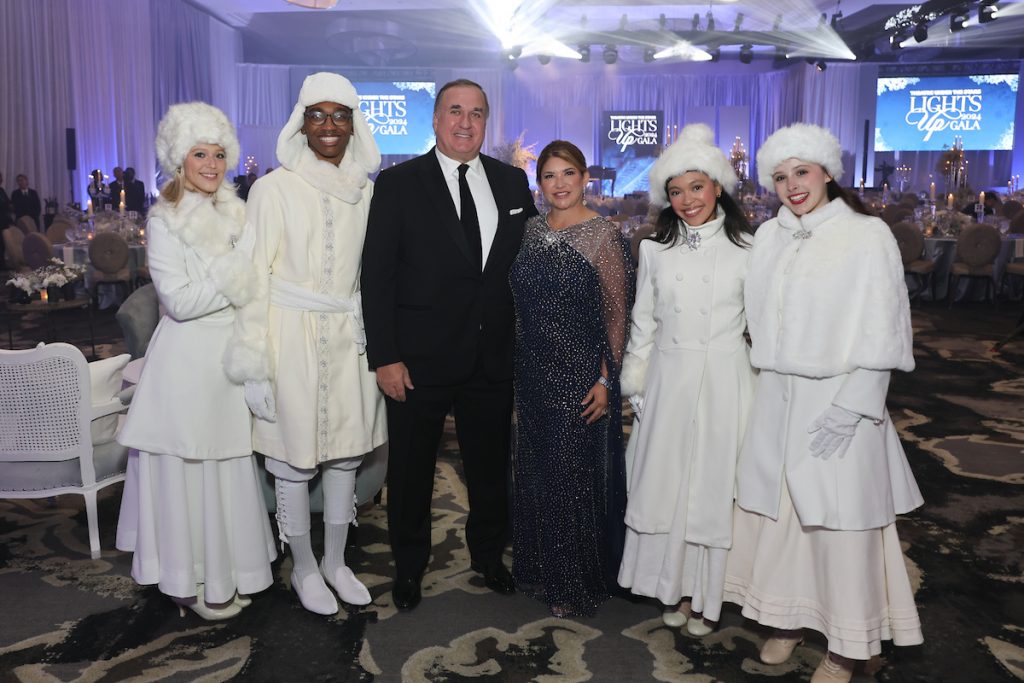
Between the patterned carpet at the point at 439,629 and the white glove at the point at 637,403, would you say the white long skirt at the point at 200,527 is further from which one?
the white glove at the point at 637,403

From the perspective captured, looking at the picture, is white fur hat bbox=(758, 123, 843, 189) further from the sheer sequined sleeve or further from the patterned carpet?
the patterned carpet

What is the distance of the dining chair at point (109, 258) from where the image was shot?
8.77m

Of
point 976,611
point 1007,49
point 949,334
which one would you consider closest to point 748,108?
point 1007,49

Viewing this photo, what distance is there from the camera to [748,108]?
21.8 metres

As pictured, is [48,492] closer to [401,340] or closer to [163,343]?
[163,343]

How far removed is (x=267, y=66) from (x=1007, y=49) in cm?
1685

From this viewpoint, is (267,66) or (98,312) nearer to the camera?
(98,312)

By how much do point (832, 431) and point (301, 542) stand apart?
1.85 metres

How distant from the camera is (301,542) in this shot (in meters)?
3.11

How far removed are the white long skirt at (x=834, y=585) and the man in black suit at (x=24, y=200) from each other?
13.2m

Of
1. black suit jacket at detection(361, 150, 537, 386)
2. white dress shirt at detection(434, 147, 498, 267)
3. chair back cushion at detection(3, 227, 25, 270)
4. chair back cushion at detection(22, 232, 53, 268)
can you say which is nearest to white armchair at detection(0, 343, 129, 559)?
black suit jacket at detection(361, 150, 537, 386)

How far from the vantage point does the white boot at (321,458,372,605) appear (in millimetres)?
3141

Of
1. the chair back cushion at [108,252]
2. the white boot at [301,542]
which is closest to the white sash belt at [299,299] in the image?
the white boot at [301,542]

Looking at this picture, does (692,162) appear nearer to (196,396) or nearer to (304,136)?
(304,136)
